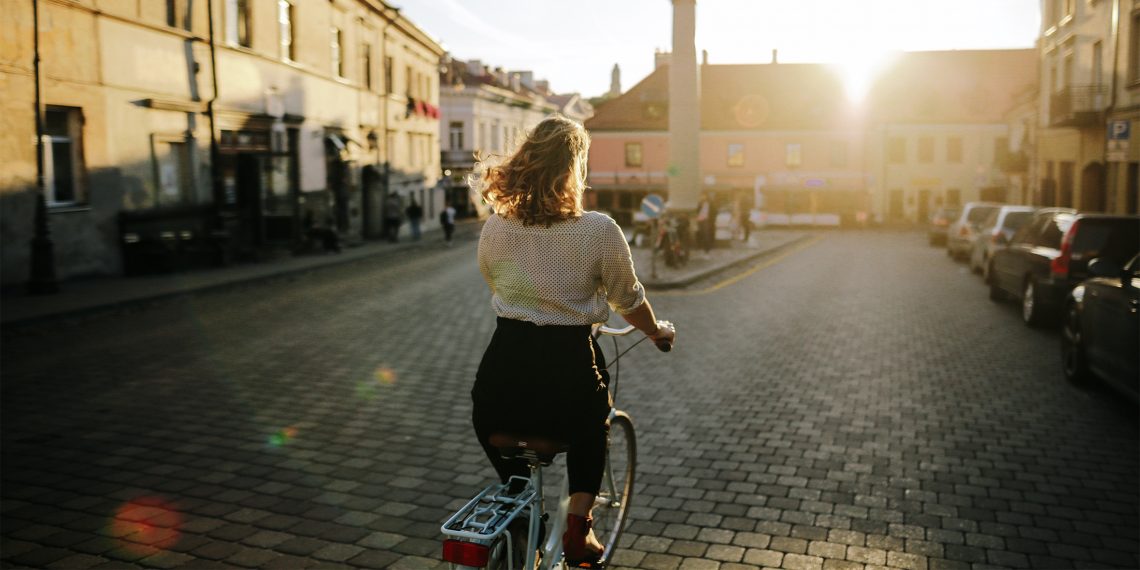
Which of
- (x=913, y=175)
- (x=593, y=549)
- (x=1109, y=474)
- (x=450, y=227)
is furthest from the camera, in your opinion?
(x=913, y=175)

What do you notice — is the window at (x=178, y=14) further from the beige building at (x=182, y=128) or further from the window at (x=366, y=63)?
the window at (x=366, y=63)

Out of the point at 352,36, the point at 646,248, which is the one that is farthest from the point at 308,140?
the point at 646,248

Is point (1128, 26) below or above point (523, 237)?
above

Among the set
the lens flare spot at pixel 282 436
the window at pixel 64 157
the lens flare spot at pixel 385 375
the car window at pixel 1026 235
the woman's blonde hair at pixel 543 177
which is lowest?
the lens flare spot at pixel 385 375

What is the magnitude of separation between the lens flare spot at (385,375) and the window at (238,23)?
16034 millimetres

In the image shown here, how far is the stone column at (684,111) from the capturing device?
88.1ft

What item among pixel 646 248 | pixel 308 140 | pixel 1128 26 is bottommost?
pixel 646 248

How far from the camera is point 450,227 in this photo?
35.2 metres

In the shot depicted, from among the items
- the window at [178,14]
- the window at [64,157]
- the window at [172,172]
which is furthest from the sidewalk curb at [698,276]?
the window at [178,14]

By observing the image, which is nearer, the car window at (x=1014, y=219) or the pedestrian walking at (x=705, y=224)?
the car window at (x=1014, y=219)

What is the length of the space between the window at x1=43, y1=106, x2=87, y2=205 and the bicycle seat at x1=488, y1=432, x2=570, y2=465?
1659 centimetres

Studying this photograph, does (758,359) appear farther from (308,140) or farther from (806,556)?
(308,140)

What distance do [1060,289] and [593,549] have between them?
423 inches

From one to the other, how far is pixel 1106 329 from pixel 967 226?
19.7m
